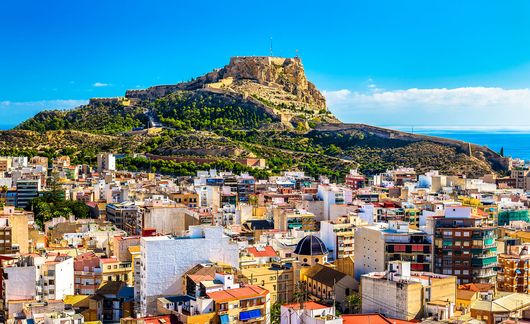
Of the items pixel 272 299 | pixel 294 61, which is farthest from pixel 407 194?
pixel 294 61

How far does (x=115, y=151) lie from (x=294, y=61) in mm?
39229

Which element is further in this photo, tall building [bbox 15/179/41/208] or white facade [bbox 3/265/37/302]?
tall building [bbox 15/179/41/208]

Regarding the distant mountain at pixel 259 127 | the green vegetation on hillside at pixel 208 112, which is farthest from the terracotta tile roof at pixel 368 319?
the green vegetation on hillside at pixel 208 112

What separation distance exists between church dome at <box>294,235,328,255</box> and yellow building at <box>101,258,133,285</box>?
7.18 meters

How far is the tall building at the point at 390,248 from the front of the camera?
30.0 meters

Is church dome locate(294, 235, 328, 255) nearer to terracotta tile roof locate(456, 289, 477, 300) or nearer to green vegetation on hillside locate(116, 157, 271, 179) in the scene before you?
terracotta tile roof locate(456, 289, 477, 300)

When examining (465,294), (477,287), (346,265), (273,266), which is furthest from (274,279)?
(477,287)

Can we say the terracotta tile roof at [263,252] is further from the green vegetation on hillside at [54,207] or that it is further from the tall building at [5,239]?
the green vegetation on hillside at [54,207]

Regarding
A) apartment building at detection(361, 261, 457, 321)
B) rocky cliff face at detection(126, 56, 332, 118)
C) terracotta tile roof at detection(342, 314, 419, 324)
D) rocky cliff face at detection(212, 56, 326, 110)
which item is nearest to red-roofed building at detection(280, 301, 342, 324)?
terracotta tile roof at detection(342, 314, 419, 324)

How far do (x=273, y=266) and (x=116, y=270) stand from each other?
656 centimetres

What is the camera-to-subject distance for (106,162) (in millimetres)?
73938

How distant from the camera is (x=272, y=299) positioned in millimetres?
29375

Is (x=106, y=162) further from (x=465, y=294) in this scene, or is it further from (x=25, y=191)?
(x=465, y=294)

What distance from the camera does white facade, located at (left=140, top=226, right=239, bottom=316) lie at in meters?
27.7
